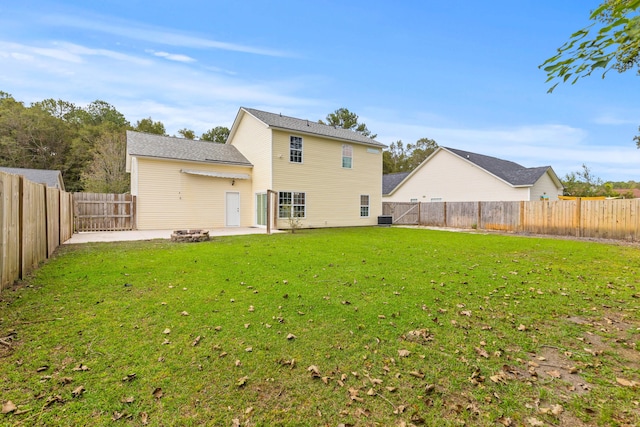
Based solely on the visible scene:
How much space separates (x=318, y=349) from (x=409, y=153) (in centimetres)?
5523

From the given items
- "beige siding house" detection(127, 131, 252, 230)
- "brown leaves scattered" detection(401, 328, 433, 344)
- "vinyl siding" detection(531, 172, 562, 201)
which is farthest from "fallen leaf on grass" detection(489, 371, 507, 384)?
"vinyl siding" detection(531, 172, 562, 201)

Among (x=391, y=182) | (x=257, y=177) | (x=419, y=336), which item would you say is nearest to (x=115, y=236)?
(x=257, y=177)

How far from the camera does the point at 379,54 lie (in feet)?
51.4

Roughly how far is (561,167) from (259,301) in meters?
33.8

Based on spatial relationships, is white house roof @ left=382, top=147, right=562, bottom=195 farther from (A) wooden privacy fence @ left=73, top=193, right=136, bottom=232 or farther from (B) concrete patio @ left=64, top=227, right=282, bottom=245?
(A) wooden privacy fence @ left=73, top=193, right=136, bottom=232

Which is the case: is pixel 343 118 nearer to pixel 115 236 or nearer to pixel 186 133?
pixel 186 133

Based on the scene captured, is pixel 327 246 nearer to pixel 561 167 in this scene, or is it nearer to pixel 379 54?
pixel 379 54

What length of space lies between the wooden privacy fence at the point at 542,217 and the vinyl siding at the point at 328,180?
13.5 ft

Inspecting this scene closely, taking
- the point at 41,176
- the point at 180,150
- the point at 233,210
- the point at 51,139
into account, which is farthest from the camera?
the point at 51,139

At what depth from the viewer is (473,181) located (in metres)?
23.0

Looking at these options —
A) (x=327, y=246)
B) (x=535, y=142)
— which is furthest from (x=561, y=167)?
(x=327, y=246)

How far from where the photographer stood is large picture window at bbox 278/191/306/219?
16422 mm

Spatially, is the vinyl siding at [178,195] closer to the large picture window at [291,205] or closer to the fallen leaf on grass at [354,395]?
the large picture window at [291,205]

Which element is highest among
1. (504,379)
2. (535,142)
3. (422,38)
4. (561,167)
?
(422,38)
